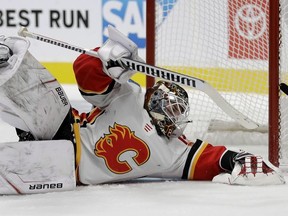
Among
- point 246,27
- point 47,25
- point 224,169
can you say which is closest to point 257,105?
point 246,27

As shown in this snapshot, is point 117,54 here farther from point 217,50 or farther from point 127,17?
Result: point 127,17

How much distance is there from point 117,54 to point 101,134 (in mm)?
242

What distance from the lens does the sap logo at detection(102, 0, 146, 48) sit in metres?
4.27

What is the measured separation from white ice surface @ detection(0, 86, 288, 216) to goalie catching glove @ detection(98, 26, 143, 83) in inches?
10.9

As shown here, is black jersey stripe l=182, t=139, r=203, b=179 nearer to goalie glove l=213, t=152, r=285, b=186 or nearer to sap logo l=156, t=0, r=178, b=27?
goalie glove l=213, t=152, r=285, b=186

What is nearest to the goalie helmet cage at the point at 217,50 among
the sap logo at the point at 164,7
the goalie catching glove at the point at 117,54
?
the sap logo at the point at 164,7

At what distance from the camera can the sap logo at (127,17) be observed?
427cm

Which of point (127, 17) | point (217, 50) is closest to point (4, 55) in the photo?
point (217, 50)

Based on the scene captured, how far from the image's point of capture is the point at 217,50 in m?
2.85

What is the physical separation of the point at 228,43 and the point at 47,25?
173 cm

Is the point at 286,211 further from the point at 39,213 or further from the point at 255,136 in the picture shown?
the point at 255,136

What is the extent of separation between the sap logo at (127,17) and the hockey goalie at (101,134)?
2.28m

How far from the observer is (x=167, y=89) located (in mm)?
1926

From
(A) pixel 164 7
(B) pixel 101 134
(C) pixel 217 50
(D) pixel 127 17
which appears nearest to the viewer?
(B) pixel 101 134
